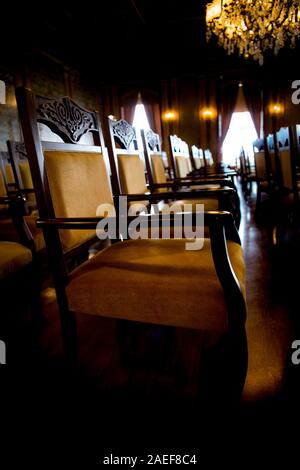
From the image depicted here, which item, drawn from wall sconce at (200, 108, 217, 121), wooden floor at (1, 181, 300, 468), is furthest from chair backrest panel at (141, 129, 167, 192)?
wall sconce at (200, 108, 217, 121)

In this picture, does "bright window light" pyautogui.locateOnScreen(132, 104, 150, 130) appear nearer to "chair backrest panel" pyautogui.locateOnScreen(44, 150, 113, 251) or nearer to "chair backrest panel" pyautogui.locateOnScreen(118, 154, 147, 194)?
"chair backrest panel" pyautogui.locateOnScreen(118, 154, 147, 194)

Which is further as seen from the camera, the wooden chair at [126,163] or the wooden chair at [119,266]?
the wooden chair at [126,163]

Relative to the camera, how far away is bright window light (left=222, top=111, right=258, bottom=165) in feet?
25.4

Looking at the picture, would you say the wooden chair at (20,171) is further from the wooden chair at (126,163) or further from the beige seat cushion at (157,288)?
the beige seat cushion at (157,288)

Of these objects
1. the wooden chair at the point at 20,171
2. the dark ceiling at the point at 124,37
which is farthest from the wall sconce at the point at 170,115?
the wooden chair at the point at 20,171

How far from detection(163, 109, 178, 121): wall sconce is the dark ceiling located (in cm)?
85

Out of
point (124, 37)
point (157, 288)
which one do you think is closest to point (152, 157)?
point (157, 288)

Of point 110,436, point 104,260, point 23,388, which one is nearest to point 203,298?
point 104,260

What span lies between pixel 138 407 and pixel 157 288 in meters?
0.40

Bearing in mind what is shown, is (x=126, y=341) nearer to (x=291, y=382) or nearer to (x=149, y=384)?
(x=149, y=384)

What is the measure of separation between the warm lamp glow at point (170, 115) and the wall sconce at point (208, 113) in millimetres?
679

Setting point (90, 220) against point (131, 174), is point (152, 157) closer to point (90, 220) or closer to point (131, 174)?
point (131, 174)

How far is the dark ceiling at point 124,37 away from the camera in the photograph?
438 centimetres
